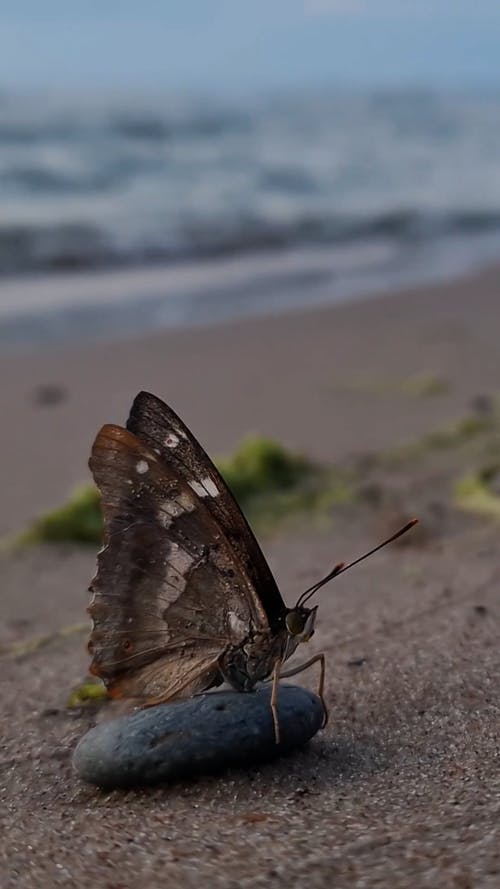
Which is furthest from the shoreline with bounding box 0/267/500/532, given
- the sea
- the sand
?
the sea

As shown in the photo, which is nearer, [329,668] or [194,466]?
[194,466]

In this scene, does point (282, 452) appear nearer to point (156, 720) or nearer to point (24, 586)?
point (24, 586)

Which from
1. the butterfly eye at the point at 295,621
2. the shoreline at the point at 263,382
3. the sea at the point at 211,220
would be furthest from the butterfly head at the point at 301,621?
the sea at the point at 211,220

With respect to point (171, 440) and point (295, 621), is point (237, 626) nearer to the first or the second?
point (295, 621)

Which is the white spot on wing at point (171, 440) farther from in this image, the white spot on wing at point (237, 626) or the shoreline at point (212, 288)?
the shoreline at point (212, 288)

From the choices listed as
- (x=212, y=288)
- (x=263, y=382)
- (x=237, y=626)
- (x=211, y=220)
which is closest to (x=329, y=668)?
(x=237, y=626)

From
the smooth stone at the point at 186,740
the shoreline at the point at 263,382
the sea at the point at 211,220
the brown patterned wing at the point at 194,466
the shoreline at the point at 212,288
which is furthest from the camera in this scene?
the sea at the point at 211,220
